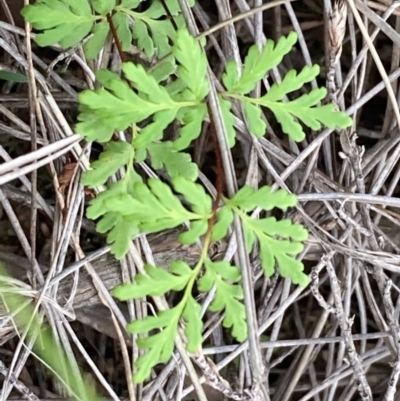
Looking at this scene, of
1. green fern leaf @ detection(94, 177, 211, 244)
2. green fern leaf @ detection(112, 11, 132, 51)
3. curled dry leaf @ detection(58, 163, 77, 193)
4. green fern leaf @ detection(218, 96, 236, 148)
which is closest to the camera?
green fern leaf @ detection(94, 177, 211, 244)

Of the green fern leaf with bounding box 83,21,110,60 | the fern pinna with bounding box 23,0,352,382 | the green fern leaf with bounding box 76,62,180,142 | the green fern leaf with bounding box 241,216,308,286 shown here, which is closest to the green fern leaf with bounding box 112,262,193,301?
the fern pinna with bounding box 23,0,352,382

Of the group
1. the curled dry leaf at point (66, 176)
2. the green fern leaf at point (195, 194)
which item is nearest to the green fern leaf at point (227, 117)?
the green fern leaf at point (195, 194)

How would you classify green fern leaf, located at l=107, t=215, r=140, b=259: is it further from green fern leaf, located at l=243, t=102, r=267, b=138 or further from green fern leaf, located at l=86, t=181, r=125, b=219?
green fern leaf, located at l=243, t=102, r=267, b=138

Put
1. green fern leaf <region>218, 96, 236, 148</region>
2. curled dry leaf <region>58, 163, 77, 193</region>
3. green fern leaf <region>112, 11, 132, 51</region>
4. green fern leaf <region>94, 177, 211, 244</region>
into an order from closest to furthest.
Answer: green fern leaf <region>94, 177, 211, 244</region> < green fern leaf <region>218, 96, 236, 148</region> < green fern leaf <region>112, 11, 132, 51</region> < curled dry leaf <region>58, 163, 77, 193</region>

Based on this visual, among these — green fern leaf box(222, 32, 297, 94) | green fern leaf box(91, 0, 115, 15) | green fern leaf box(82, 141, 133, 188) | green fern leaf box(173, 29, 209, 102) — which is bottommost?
green fern leaf box(82, 141, 133, 188)

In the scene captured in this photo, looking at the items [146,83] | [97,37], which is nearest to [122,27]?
[97,37]

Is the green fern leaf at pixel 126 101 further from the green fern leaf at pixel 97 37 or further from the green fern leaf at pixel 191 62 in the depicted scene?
the green fern leaf at pixel 97 37

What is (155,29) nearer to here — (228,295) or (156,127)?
(156,127)
